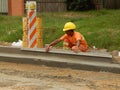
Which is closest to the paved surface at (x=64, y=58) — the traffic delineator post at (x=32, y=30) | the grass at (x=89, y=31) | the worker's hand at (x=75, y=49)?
the worker's hand at (x=75, y=49)

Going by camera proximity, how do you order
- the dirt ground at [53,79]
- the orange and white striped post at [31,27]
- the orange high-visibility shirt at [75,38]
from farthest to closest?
the orange and white striped post at [31,27] < the orange high-visibility shirt at [75,38] < the dirt ground at [53,79]

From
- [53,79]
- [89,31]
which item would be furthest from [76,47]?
[89,31]

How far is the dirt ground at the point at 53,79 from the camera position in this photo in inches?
364

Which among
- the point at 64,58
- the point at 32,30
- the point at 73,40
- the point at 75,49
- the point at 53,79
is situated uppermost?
the point at 32,30

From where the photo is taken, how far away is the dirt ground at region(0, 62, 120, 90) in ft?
30.4

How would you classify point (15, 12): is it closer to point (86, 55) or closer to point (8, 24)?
point (8, 24)

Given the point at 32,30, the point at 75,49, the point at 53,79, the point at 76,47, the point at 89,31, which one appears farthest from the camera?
the point at 89,31

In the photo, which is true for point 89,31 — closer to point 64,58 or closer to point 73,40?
point 73,40

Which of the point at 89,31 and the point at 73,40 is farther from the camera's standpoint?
the point at 89,31

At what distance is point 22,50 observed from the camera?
40.9ft

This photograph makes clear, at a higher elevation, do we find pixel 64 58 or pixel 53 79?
pixel 64 58

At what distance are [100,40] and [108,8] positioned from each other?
11.8 metres

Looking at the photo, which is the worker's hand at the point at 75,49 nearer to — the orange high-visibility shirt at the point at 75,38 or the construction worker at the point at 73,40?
the construction worker at the point at 73,40

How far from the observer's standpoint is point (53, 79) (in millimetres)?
10133
